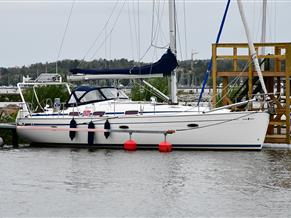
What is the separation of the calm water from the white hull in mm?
543

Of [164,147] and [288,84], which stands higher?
[288,84]

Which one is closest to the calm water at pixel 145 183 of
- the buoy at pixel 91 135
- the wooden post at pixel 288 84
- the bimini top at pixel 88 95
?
the buoy at pixel 91 135

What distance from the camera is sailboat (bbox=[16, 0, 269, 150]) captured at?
3297cm

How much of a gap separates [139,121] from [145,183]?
826 centimetres

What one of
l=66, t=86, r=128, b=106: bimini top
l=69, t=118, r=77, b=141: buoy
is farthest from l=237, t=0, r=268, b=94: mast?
l=69, t=118, r=77, b=141: buoy

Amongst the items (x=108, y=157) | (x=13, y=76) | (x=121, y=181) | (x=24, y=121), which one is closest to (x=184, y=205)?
(x=121, y=181)

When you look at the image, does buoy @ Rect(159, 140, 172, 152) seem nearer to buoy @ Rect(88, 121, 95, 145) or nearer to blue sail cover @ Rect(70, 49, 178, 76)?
buoy @ Rect(88, 121, 95, 145)

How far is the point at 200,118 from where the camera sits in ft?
108

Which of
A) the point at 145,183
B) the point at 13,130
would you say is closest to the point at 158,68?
the point at 13,130

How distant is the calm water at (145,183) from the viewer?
846 inches

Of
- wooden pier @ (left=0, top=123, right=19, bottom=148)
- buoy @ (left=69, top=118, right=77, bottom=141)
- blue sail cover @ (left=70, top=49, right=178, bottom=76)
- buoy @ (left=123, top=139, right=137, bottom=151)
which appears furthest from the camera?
wooden pier @ (left=0, top=123, right=19, bottom=148)

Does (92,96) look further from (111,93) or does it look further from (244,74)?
(244,74)

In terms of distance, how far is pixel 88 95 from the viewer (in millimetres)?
36688

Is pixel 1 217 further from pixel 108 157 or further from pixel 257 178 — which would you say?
pixel 108 157
